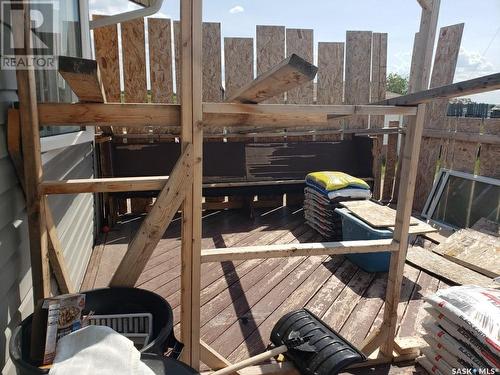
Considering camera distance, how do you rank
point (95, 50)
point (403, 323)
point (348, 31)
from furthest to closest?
1. point (348, 31)
2. point (95, 50)
3. point (403, 323)

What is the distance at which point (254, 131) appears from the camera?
18.5ft

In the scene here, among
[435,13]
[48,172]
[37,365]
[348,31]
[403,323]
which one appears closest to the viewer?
[37,365]

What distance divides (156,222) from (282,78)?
0.94m

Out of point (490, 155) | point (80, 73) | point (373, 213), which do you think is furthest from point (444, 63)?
point (80, 73)

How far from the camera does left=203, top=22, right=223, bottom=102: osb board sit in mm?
5250

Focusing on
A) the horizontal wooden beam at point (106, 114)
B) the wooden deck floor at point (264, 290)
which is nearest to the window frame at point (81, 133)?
the horizontal wooden beam at point (106, 114)

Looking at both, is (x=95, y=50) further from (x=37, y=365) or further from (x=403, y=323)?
(x=403, y=323)

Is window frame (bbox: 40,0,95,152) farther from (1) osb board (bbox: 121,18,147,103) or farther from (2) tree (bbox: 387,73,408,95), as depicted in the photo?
(2) tree (bbox: 387,73,408,95)

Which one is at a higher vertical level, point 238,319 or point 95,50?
point 95,50

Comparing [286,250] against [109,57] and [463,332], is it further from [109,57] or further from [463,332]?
[109,57]

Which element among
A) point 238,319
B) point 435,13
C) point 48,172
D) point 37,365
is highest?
point 435,13

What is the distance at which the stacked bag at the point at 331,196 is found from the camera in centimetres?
454

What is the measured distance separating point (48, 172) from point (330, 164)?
174 inches

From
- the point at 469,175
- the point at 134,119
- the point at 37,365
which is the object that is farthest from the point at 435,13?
the point at 37,365
